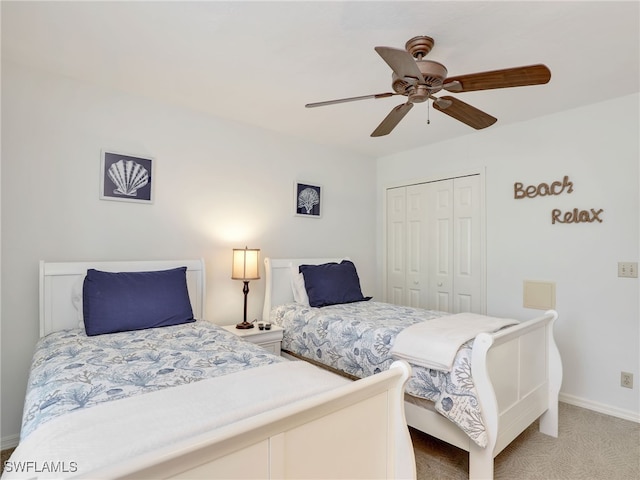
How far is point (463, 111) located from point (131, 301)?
2.28 m

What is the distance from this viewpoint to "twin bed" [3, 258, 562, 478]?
0.92 m

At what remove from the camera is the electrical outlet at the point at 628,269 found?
8.61ft

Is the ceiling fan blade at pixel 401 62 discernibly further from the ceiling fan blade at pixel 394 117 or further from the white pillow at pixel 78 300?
the white pillow at pixel 78 300

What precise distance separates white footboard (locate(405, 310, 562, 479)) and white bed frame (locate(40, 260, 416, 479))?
2.27 feet

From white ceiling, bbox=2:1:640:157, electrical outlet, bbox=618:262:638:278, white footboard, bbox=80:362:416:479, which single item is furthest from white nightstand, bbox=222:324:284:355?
electrical outlet, bbox=618:262:638:278

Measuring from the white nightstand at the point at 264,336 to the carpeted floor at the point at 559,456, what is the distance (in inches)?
48.0

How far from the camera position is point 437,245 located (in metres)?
3.87

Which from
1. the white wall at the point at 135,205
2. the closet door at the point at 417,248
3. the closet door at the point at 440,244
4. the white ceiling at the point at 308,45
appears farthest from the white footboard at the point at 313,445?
the closet door at the point at 417,248

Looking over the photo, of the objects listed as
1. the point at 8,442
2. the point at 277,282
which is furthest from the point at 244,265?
the point at 8,442

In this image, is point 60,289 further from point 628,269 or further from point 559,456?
point 628,269

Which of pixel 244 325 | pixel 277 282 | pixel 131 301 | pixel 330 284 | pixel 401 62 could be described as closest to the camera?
pixel 401 62

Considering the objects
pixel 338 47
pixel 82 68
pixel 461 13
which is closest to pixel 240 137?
pixel 82 68

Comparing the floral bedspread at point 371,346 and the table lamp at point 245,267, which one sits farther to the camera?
the table lamp at point 245,267

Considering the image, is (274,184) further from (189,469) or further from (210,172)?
(189,469)
